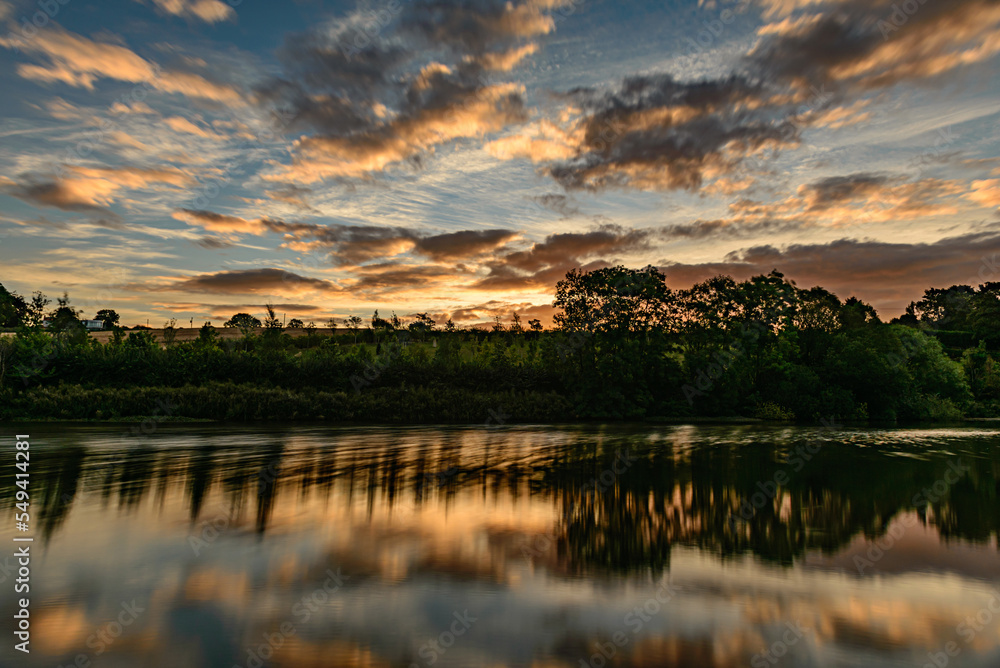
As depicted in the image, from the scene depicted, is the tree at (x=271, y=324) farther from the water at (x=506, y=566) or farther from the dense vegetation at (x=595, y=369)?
the water at (x=506, y=566)

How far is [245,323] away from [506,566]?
56.6 metres

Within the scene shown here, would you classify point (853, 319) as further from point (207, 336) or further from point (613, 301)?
point (207, 336)

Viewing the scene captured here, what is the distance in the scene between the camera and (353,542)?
27.2 feet

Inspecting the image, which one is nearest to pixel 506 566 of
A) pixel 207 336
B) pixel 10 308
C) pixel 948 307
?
pixel 207 336

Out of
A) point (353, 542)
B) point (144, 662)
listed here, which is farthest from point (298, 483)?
point (144, 662)

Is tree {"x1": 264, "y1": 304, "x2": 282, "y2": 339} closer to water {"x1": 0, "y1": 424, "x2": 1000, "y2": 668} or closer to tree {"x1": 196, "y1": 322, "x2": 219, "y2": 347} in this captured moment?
tree {"x1": 196, "y1": 322, "x2": 219, "y2": 347}

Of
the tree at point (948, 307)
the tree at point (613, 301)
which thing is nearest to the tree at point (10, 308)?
the tree at point (613, 301)

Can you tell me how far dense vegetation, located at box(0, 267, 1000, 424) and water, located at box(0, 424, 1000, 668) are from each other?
2107 cm

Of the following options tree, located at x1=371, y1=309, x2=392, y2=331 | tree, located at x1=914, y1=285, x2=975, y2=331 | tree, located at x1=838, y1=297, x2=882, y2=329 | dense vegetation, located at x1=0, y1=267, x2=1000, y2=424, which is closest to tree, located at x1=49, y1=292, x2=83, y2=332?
dense vegetation, located at x1=0, y1=267, x2=1000, y2=424

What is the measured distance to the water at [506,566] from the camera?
4.97m

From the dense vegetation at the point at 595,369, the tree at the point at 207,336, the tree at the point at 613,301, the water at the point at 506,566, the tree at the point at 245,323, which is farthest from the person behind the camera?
the tree at the point at 245,323

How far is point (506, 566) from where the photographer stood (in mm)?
7277

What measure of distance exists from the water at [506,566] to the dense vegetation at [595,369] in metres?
21.1

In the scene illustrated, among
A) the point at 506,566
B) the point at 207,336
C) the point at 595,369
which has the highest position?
the point at 207,336
